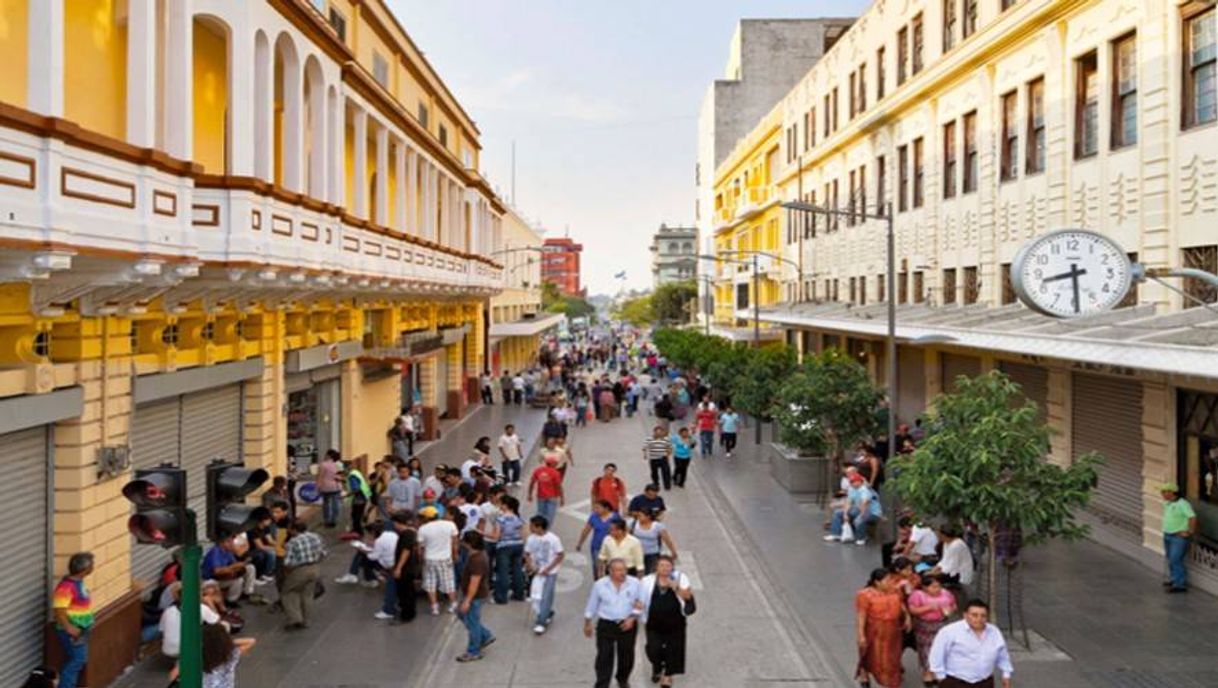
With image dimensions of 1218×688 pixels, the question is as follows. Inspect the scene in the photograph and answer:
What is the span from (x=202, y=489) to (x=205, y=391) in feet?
4.59

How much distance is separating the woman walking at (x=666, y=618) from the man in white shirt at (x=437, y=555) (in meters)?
3.83

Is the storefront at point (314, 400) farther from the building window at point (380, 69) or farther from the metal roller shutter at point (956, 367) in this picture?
the metal roller shutter at point (956, 367)

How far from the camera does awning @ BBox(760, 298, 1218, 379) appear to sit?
1158cm

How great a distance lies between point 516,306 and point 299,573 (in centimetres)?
4979

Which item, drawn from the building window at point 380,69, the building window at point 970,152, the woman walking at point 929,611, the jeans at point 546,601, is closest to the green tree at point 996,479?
the woman walking at point 929,611

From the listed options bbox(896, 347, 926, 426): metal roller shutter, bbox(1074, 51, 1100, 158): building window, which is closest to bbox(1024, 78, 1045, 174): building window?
bbox(1074, 51, 1100, 158): building window

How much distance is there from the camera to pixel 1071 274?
38.1 feet

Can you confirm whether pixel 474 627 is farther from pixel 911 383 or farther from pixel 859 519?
pixel 911 383

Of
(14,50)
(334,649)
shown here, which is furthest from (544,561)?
(14,50)

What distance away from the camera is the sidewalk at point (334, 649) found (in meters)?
10.8

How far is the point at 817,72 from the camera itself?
4056cm

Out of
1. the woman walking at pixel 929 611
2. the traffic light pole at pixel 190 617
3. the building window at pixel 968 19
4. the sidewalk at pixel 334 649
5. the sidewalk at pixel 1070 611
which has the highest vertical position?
the building window at pixel 968 19

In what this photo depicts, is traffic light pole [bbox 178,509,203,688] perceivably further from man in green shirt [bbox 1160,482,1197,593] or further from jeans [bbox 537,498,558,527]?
man in green shirt [bbox 1160,482,1197,593]

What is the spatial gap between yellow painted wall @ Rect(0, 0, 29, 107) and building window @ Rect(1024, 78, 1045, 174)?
17.5m
